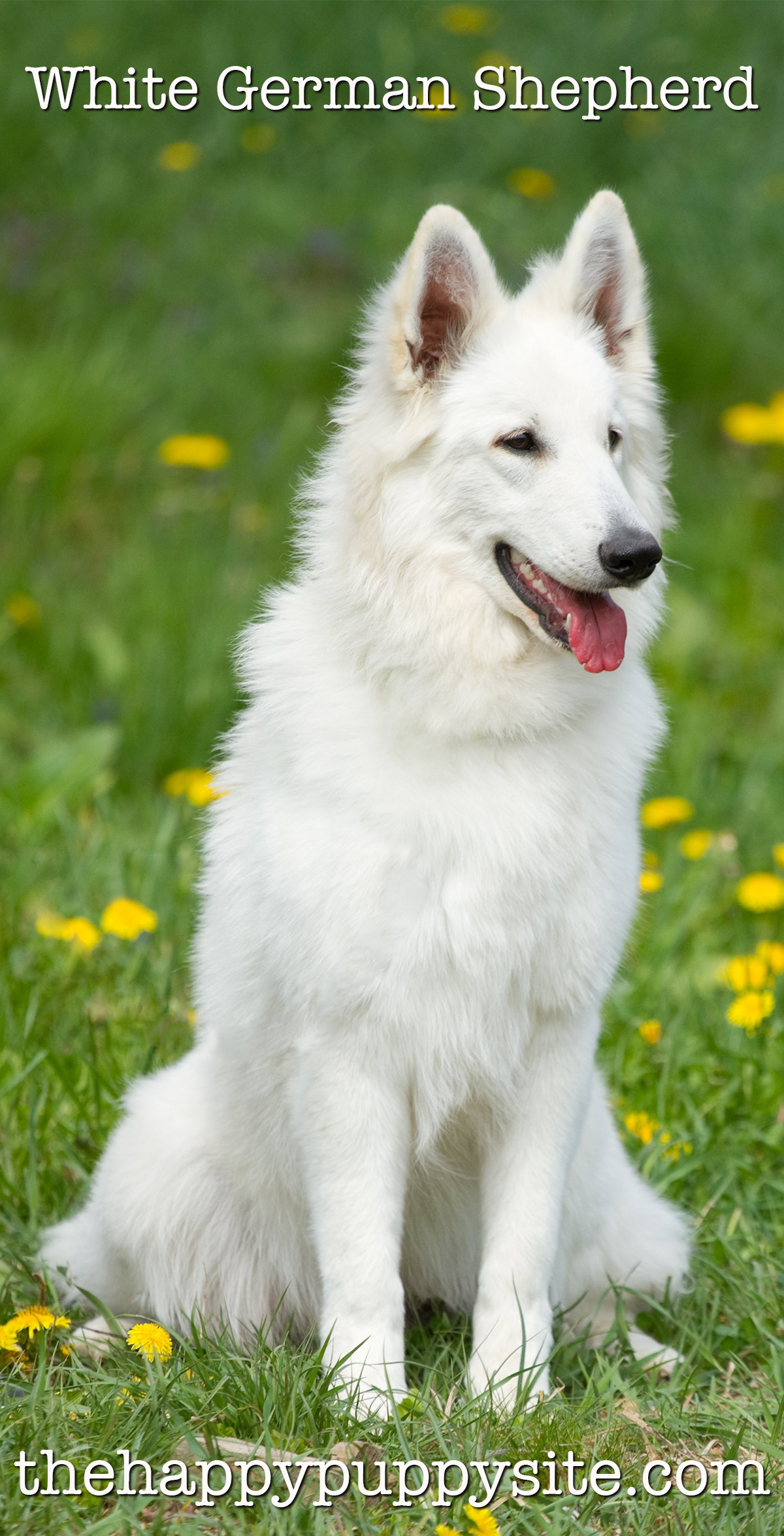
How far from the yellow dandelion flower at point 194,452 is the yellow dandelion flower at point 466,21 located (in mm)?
3375

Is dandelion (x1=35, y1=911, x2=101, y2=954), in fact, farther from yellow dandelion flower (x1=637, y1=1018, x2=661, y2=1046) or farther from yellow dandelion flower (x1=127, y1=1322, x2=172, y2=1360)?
yellow dandelion flower (x1=637, y1=1018, x2=661, y2=1046)

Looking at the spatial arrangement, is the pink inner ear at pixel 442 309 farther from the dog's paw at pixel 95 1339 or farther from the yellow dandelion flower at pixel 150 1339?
the dog's paw at pixel 95 1339

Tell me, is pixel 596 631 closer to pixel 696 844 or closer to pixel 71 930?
pixel 71 930

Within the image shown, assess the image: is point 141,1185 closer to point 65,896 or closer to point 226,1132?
point 226,1132

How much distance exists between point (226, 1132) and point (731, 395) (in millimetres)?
4910

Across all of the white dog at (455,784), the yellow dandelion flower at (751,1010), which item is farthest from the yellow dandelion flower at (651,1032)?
the white dog at (455,784)

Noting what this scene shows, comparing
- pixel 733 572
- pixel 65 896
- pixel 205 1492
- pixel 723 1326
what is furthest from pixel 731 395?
pixel 205 1492

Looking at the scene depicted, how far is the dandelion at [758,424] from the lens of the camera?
19.0 ft

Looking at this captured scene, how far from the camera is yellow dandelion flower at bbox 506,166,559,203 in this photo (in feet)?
23.3

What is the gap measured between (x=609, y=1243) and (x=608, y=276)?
A: 1.71 meters

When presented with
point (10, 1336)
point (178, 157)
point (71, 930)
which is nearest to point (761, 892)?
point (71, 930)

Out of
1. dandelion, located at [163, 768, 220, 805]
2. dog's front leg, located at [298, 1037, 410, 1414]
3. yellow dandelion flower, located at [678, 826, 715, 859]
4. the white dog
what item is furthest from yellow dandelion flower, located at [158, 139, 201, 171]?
dog's front leg, located at [298, 1037, 410, 1414]

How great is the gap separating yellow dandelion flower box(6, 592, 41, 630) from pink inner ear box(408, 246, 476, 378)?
2.68 meters

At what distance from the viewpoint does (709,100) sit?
7406mm
